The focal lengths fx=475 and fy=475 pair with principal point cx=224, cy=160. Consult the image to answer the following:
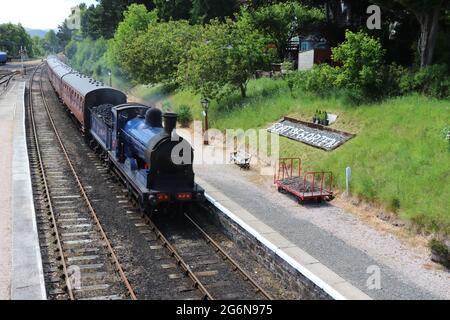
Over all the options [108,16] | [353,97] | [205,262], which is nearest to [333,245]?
[205,262]

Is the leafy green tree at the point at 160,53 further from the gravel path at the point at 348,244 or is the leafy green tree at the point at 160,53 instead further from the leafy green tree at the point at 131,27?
the gravel path at the point at 348,244

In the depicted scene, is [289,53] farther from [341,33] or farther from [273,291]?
[273,291]

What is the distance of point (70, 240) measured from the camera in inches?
558

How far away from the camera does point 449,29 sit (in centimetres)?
2725

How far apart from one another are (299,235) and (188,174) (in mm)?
4089

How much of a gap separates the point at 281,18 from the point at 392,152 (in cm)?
2105

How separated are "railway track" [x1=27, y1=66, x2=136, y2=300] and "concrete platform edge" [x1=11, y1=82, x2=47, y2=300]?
0.46 metres

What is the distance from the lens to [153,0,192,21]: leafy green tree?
58344mm

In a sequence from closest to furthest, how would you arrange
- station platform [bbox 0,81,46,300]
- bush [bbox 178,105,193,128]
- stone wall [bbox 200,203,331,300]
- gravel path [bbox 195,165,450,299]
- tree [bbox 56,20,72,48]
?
station platform [bbox 0,81,46,300]
stone wall [bbox 200,203,331,300]
gravel path [bbox 195,165,450,299]
bush [bbox 178,105,193,128]
tree [bbox 56,20,72,48]

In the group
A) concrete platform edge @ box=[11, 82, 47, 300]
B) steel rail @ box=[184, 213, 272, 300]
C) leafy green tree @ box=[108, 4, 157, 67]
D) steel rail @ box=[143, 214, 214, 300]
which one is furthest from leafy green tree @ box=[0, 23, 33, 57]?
steel rail @ box=[184, 213, 272, 300]

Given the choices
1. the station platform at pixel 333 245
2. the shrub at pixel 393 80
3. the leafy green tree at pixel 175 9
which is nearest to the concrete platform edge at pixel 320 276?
the station platform at pixel 333 245

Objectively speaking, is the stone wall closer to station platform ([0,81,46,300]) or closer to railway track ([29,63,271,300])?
railway track ([29,63,271,300])

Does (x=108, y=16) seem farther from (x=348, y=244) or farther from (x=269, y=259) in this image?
(x=269, y=259)

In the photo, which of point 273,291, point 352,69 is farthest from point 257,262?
point 352,69
